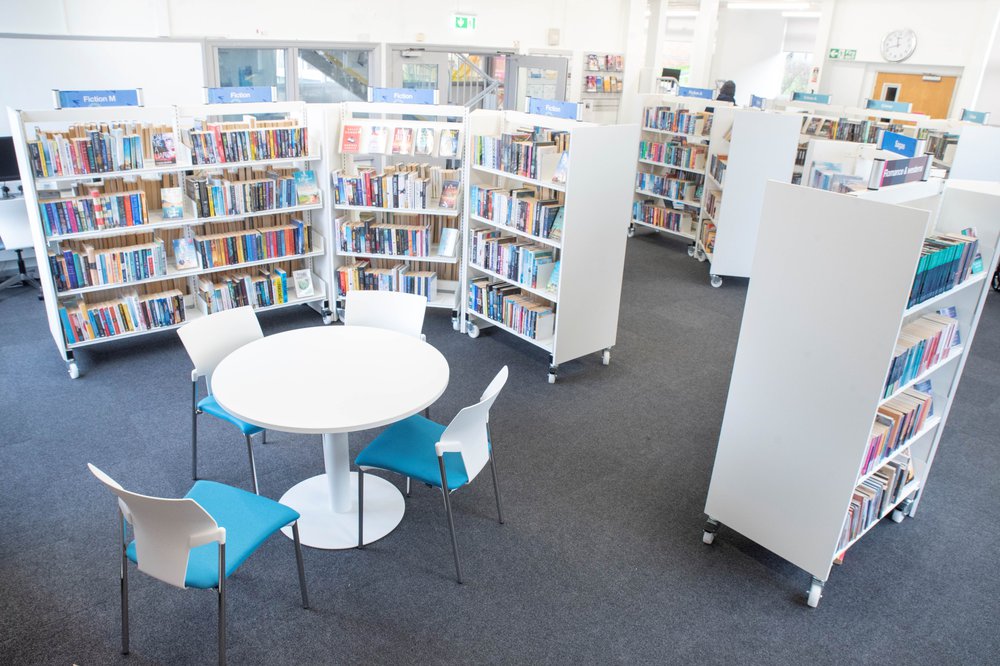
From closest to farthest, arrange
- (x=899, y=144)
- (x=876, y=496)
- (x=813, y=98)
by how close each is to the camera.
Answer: (x=876, y=496)
(x=899, y=144)
(x=813, y=98)

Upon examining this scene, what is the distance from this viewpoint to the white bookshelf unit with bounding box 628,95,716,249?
845cm

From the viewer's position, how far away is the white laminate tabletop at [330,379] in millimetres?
3000

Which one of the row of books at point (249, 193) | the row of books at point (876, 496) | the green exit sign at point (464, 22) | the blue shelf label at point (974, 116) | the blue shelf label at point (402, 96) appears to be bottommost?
the row of books at point (876, 496)

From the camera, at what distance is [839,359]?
2.88 m

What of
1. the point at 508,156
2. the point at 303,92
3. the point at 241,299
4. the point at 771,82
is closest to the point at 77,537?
the point at 241,299

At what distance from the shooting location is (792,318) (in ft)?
9.87

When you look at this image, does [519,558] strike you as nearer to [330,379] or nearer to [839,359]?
[330,379]

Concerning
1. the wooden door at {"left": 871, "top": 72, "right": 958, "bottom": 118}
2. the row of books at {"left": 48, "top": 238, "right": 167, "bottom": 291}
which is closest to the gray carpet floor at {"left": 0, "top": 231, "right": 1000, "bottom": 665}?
the row of books at {"left": 48, "top": 238, "right": 167, "bottom": 291}

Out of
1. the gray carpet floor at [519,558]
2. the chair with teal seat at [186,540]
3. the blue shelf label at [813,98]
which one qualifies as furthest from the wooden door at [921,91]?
the chair with teal seat at [186,540]

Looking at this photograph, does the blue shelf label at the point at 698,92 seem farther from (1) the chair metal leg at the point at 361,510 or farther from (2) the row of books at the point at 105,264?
(1) the chair metal leg at the point at 361,510

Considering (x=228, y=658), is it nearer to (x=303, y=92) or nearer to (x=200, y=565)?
(x=200, y=565)

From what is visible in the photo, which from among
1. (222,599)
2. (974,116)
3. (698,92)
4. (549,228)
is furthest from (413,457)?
(974,116)

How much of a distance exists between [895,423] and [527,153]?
306cm

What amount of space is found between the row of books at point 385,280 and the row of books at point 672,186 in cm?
375
